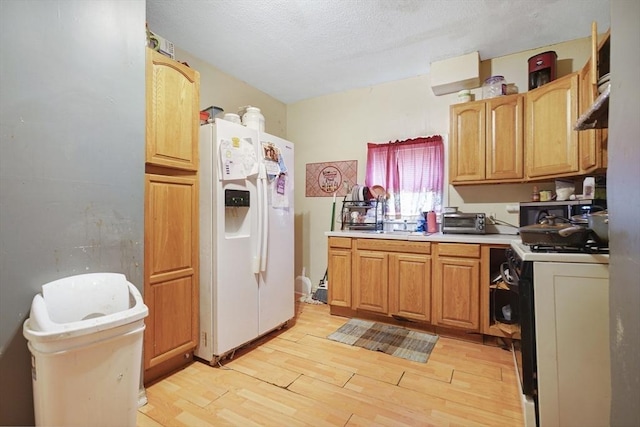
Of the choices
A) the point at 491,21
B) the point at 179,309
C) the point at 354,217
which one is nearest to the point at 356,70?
the point at 491,21

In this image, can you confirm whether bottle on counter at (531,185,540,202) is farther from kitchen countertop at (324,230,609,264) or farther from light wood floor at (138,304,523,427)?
light wood floor at (138,304,523,427)

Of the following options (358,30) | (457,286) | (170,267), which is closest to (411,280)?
(457,286)

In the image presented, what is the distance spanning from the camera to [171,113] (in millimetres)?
1855

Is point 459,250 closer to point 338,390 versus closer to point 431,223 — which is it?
point 431,223

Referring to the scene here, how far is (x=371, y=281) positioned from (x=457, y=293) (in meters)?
0.77

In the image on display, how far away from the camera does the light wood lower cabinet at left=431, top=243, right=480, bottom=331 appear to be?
93.0 inches

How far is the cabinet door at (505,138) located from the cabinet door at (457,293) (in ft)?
2.87

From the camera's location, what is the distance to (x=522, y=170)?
8.15 ft

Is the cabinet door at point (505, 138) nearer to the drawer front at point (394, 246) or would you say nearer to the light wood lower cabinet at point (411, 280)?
the light wood lower cabinet at point (411, 280)

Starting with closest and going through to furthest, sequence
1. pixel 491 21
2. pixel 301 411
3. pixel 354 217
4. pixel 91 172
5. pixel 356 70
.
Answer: pixel 91 172 → pixel 301 411 → pixel 491 21 → pixel 356 70 → pixel 354 217

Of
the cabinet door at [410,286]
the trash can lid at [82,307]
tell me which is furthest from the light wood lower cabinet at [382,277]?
the trash can lid at [82,307]

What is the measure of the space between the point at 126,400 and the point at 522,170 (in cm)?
313

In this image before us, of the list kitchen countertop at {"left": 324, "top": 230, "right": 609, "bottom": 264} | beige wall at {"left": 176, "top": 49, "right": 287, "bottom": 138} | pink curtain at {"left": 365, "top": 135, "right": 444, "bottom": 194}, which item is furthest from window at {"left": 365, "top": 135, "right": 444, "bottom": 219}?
beige wall at {"left": 176, "top": 49, "right": 287, "bottom": 138}

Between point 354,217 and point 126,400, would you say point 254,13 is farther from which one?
point 126,400
